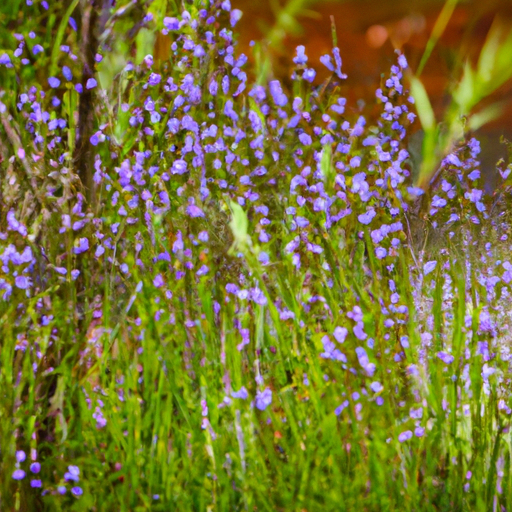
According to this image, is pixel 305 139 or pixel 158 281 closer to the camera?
pixel 158 281

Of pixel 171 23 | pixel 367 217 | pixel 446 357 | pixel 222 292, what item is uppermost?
pixel 171 23

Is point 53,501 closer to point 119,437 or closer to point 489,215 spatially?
point 119,437

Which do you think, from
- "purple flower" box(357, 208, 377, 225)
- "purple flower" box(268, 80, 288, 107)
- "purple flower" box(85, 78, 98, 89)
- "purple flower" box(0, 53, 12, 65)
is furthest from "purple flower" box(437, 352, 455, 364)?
"purple flower" box(0, 53, 12, 65)

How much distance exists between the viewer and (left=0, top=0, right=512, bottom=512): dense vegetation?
2066 mm

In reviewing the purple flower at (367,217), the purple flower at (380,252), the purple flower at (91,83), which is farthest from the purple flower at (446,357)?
the purple flower at (91,83)

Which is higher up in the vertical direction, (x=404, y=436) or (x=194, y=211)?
(x=194, y=211)

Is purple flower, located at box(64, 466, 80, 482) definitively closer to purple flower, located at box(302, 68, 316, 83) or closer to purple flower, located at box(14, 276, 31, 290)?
purple flower, located at box(14, 276, 31, 290)

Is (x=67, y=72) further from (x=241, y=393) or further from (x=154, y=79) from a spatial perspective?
(x=241, y=393)

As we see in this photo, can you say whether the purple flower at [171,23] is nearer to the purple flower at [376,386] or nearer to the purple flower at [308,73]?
the purple flower at [308,73]

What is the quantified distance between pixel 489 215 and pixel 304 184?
790mm

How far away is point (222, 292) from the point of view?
2252 mm

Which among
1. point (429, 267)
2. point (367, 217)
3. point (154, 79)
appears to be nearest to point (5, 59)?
point (154, 79)

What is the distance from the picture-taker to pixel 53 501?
2.13 meters

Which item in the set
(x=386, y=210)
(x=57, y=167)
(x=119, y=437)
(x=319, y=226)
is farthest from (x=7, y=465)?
(x=386, y=210)
